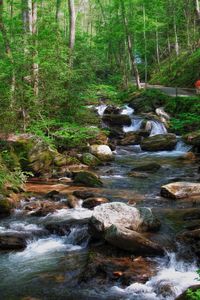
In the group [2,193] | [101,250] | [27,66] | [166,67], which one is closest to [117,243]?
[101,250]

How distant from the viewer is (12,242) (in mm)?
9352

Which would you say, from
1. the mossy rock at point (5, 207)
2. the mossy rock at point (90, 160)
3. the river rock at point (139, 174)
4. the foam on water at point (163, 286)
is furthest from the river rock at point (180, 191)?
the mossy rock at point (90, 160)

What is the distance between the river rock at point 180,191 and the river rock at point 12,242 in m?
4.58

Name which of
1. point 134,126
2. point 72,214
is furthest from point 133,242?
point 134,126

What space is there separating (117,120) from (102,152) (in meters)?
6.41

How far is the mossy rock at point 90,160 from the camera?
17.2 metres

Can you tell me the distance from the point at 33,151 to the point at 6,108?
200 cm

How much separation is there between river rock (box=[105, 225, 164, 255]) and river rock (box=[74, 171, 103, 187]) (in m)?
5.42

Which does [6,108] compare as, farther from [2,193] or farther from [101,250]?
[101,250]

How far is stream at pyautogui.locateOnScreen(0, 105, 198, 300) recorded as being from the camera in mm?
7250

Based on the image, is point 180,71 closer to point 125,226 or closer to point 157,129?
point 157,129

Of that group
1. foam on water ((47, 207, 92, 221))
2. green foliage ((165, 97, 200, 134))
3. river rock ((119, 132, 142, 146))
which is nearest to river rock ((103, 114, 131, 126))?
river rock ((119, 132, 142, 146))

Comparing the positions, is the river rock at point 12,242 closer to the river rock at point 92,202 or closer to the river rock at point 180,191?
the river rock at point 92,202

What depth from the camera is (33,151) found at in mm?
15445
